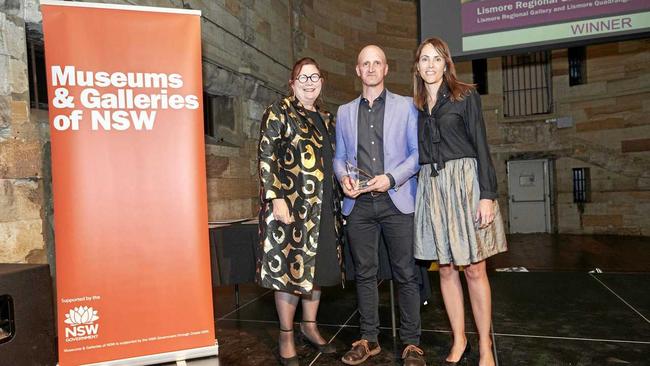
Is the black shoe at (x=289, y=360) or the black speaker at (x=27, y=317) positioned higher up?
the black speaker at (x=27, y=317)

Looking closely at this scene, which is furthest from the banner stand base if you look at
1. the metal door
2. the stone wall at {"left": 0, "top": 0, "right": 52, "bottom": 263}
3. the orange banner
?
the metal door

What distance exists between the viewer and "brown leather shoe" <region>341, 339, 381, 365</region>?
2.29 m

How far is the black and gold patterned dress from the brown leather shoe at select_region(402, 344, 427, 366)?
1.76 feet

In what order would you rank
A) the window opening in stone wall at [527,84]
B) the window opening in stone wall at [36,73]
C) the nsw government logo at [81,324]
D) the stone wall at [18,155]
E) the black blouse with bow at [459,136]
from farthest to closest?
the window opening in stone wall at [527,84] < the window opening in stone wall at [36,73] < the stone wall at [18,155] < the nsw government logo at [81,324] < the black blouse with bow at [459,136]

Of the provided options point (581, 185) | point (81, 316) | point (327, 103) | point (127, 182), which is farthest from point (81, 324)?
point (581, 185)

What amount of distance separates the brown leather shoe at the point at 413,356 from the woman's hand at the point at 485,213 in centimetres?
79

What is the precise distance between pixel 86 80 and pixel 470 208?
204cm

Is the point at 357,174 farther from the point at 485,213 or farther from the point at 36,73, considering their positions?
the point at 36,73

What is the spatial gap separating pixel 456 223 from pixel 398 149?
19.6 inches

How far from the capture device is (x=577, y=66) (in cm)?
884

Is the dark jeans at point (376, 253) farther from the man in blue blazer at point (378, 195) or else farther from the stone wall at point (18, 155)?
the stone wall at point (18, 155)

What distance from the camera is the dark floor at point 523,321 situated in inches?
94.8

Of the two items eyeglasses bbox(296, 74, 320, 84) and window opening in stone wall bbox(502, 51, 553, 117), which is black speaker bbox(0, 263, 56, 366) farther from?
window opening in stone wall bbox(502, 51, 553, 117)

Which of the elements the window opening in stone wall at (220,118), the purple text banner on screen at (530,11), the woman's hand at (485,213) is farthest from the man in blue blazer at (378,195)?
the window opening in stone wall at (220,118)
